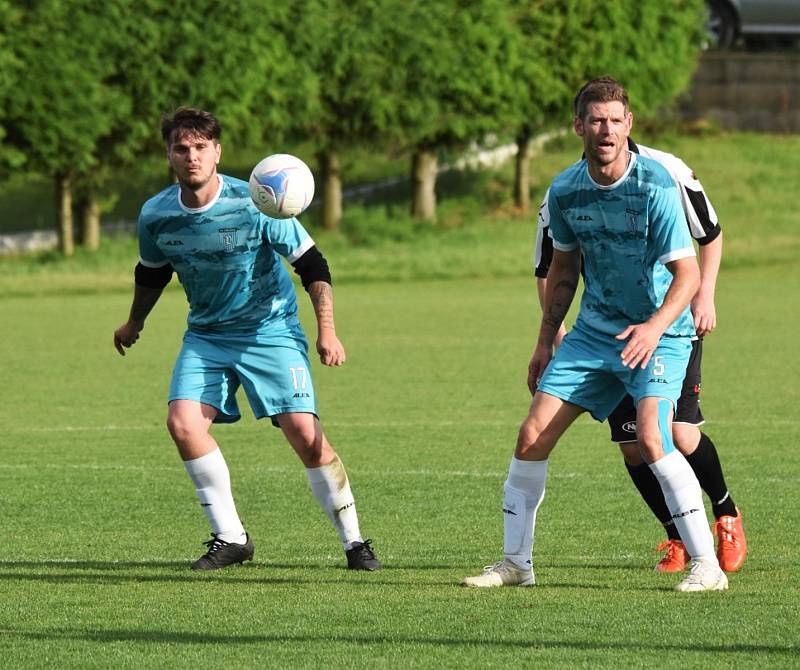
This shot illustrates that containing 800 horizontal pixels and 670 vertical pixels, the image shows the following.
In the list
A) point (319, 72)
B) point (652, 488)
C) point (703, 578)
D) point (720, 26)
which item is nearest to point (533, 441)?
point (703, 578)

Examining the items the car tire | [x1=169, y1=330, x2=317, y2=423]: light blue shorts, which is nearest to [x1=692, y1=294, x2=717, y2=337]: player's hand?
[x1=169, y1=330, x2=317, y2=423]: light blue shorts

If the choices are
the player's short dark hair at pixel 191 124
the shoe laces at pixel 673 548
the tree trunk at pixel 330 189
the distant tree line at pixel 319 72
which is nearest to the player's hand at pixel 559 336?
the shoe laces at pixel 673 548

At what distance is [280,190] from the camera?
25.0 feet

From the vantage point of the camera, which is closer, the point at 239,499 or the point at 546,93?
the point at 239,499

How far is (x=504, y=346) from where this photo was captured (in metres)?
20.2

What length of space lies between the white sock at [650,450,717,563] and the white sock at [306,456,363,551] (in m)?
1.65

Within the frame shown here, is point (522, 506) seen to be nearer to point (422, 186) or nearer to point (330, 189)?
point (330, 189)

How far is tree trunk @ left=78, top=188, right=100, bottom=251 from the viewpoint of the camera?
119 ft

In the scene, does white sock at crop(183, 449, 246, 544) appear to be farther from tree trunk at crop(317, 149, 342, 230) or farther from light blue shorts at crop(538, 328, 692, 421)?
tree trunk at crop(317, 149, 342, 230)

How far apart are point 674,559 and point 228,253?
260 centimetres

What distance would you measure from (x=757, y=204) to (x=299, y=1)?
1234 centimetres

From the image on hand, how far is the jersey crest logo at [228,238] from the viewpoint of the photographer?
7.75 meters

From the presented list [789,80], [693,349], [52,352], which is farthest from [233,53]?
[693,349]

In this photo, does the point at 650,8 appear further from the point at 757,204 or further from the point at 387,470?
the point at 387,470
